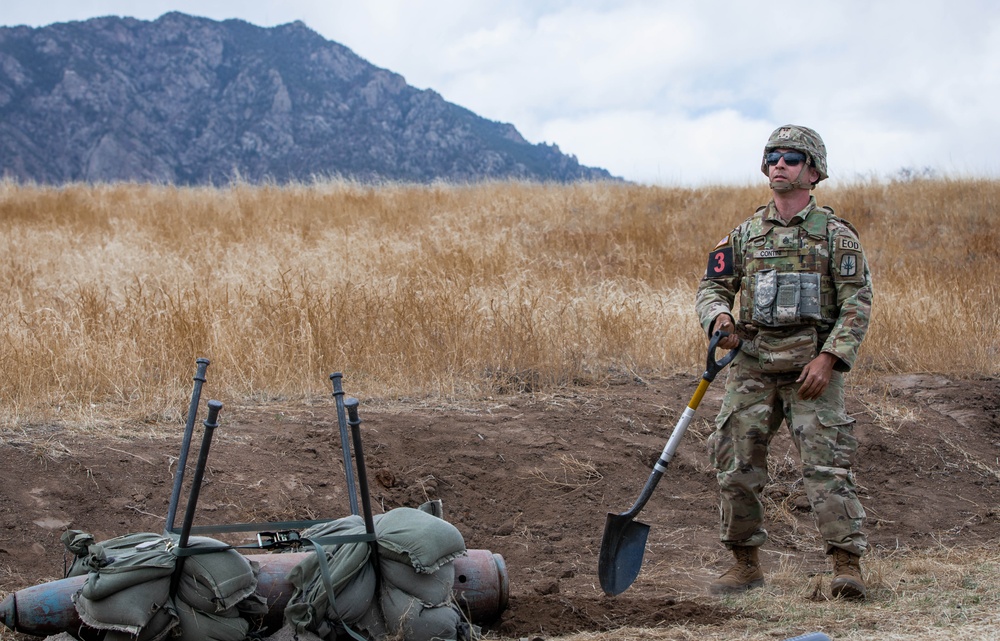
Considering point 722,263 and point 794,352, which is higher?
point 722,263

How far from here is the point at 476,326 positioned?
7926mm

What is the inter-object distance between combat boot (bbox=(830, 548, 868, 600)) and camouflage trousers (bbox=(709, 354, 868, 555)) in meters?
0.05

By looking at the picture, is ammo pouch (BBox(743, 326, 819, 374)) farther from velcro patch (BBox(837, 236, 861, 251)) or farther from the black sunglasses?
the black sunglasses

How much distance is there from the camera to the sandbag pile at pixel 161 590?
3182 millimetres

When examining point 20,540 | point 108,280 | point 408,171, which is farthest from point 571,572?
point 408,171

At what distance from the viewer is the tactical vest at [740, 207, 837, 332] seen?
4.24 metres

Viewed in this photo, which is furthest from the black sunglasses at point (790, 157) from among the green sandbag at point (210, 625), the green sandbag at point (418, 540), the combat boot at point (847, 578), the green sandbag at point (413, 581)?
the green sandbag at point (210, 625)

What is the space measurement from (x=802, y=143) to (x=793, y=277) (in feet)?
2.07

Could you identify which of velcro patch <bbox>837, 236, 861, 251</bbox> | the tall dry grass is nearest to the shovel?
velcro patch <bbox>837, 236, 861, 251</bbox>

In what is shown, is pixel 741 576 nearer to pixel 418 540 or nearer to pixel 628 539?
pixel 628 539

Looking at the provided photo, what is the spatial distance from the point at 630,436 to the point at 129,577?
4082 mm

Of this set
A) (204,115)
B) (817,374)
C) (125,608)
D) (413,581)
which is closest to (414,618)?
(413,581)

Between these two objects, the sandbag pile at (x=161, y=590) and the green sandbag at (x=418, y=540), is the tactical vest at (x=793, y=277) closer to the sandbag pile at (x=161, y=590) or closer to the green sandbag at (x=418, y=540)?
the green sandbag at (x=418, y=540)

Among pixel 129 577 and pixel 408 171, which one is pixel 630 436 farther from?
pixel 408 171
